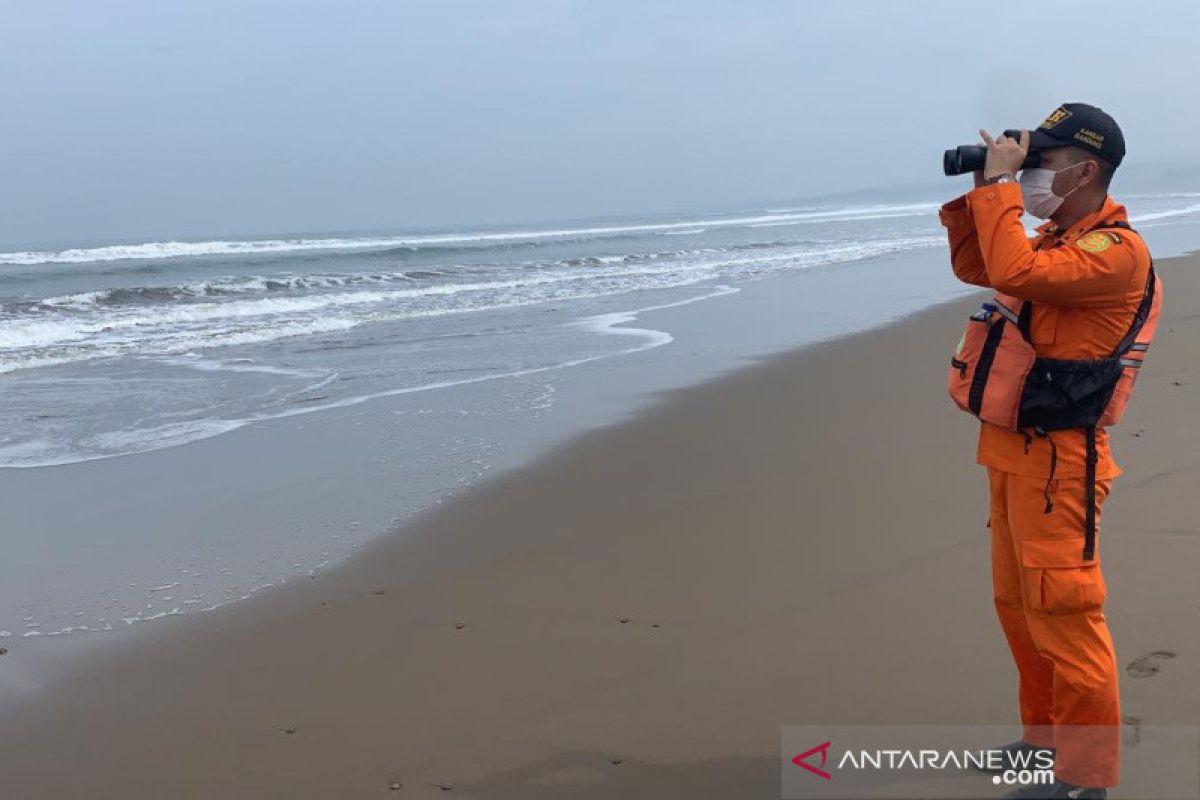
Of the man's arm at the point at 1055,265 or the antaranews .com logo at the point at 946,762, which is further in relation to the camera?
the antaranews .com logo at the point at 946,762

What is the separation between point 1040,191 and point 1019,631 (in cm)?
117

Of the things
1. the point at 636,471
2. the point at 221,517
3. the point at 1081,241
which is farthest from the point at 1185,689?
the point at 221,517

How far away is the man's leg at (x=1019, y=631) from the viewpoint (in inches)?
112

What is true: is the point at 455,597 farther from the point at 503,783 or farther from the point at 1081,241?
the point at 1081,241

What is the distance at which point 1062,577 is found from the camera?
260cm

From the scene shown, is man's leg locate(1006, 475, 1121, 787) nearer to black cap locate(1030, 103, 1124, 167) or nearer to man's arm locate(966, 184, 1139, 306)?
man's arm locate(966, 184, 1139, 306)

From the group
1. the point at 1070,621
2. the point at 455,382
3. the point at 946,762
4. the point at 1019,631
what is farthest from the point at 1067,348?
the point at 455,382

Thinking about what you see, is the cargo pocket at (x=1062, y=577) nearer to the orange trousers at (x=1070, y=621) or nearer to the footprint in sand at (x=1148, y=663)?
the orange trousers at (x=1070, y=621)

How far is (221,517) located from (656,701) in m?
3.29

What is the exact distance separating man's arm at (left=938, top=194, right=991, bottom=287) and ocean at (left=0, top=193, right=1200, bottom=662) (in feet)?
10.7

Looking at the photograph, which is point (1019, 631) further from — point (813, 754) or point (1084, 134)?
point (1084, 134)

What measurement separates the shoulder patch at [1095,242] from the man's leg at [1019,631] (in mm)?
628

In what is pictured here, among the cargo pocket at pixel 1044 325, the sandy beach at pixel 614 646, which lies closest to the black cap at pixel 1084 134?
the cargo pocket at pixel 1044 325

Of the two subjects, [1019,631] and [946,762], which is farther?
[946,762]
